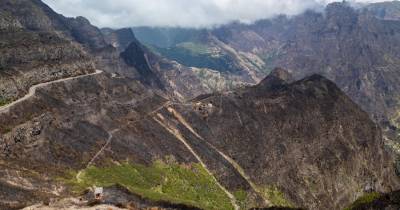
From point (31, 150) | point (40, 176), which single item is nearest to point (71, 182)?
point (40, 176)

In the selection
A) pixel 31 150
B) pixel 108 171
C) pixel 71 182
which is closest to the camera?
pixel 71 182

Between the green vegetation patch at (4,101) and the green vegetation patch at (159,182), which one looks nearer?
the green vegetation patch at (159,182)

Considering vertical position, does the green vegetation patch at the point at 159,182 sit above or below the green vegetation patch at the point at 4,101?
below

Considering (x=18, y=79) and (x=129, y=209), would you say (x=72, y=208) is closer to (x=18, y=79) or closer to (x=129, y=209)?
(x=129, y=209)

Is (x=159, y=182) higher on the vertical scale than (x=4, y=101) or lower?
lower

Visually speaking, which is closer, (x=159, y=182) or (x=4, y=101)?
(x=4, y=101)

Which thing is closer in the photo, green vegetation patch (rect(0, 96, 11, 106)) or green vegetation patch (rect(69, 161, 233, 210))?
green vegetation patch (rect(69, 161, 233, 210))

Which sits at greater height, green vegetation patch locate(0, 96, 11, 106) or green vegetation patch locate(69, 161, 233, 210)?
green vegetation patch locate(0, 96, 11, 106)

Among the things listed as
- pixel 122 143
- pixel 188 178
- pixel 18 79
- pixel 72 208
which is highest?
pixel 18 79
